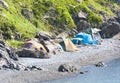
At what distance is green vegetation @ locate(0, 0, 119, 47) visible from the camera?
83.4 m

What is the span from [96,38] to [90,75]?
3181 cm

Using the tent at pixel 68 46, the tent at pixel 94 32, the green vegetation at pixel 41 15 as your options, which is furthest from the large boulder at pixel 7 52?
the tent at pixel 94 32

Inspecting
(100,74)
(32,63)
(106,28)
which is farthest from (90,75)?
(106,28)

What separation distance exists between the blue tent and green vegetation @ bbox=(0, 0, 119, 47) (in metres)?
6.64

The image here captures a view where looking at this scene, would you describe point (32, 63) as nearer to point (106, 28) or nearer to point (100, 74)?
point (100, 74)

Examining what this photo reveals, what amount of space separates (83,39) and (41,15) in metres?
11.3

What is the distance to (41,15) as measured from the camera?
97625 millimetres

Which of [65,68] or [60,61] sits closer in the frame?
[65,68]

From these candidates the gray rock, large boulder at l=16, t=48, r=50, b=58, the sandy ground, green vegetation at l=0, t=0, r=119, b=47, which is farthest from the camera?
the gray rock

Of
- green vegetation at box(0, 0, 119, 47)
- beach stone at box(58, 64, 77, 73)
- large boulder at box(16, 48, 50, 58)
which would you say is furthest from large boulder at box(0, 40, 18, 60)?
green vegetation at box(0, 0, 119, 47)

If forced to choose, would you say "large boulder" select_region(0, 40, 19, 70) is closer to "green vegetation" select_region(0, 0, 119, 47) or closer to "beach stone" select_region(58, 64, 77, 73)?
"beach stone" select_region(58, 64, 77, 73)

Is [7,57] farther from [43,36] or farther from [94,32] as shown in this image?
[94,32]

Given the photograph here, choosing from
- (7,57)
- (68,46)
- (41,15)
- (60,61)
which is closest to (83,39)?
(68,46)

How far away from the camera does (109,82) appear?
61906 millimetres
